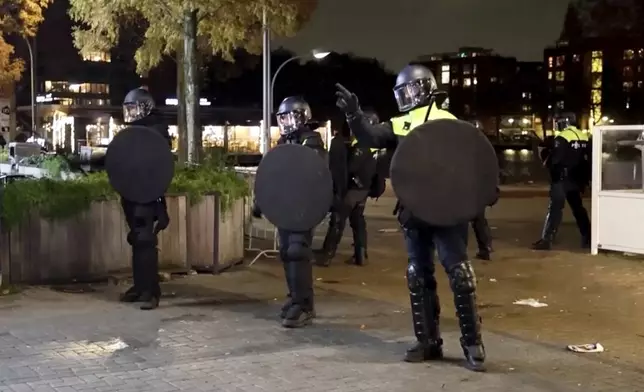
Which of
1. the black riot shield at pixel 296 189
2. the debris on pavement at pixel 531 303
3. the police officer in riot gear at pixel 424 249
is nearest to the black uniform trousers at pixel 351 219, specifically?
the debris on pavement at pixel 531 303

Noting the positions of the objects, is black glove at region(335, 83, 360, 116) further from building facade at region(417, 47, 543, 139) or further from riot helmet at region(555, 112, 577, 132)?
building facade at region(417, 47, 543, 139)

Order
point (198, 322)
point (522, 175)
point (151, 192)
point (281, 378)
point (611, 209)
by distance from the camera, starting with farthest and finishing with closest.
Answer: point (522, 175), point (611, 209), point (151, 192), point (198, 322), point (281, 378)

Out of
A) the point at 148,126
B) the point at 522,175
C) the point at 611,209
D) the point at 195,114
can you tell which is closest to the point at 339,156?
the point at 148,126

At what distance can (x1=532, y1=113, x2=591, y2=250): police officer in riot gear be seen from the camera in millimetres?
13555

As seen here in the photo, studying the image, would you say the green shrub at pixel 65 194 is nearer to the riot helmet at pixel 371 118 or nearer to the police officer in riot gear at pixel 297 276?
the riot helmet at pixel 371 118

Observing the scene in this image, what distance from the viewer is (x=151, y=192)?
29.0 ft

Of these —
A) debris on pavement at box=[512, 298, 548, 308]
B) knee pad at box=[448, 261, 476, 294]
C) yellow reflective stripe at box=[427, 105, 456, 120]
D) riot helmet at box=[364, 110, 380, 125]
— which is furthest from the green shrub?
knee pad at box=[448, 261, 476, 294]

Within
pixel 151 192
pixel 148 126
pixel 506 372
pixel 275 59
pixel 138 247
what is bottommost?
pixel 506 372

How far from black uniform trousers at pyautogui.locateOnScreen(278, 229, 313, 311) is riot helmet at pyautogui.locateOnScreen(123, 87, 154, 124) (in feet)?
7.05

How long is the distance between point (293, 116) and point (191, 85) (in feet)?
26.2

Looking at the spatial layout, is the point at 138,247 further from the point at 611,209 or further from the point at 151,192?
the point at 611,209

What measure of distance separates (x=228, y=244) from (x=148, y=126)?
8.52 ft

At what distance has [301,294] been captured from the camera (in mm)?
8016

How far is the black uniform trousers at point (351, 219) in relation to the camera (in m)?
12.0
